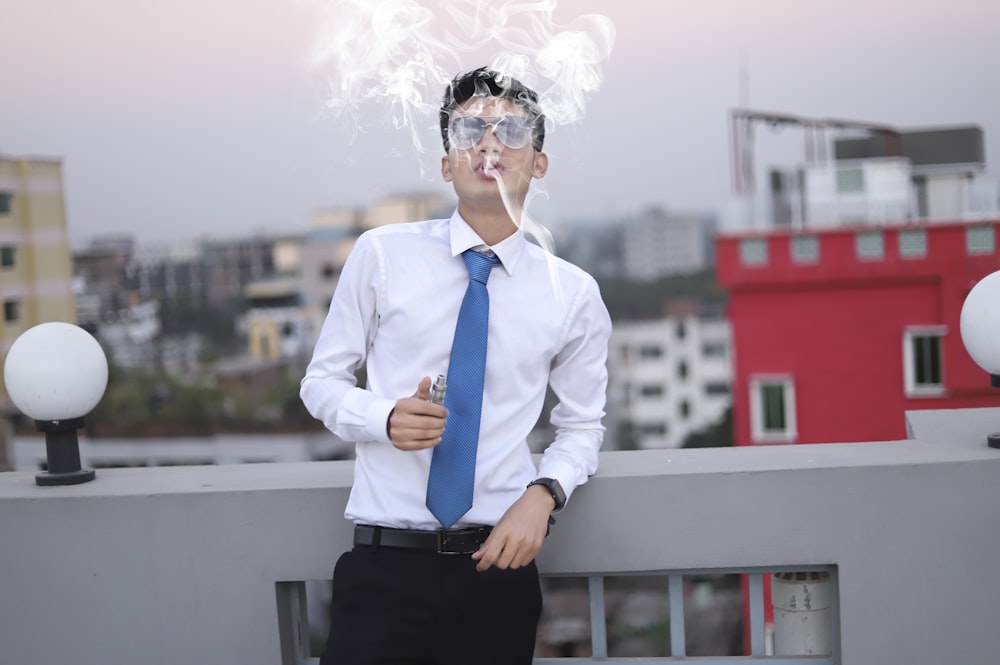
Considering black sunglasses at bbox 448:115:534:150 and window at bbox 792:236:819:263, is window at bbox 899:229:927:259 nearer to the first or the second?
window at bbox 792:236:819:263

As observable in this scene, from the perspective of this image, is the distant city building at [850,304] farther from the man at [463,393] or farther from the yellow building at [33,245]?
the man at [463,393]

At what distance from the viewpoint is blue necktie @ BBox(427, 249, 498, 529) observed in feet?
5.32

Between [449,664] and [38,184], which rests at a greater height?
[38,184]

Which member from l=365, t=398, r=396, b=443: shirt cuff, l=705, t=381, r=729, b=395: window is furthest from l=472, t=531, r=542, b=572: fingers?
l=705, t=381, r=729, b=395: window

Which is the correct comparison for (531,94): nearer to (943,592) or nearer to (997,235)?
(943,592)

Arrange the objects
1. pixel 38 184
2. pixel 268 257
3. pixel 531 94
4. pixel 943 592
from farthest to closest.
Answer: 1. pixel 268 257
2. pixel 38 184
3. pixel 943 592
4. pixel 531 94

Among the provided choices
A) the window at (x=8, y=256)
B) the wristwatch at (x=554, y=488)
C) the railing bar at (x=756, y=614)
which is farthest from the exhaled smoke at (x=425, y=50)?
the window at (x=8, y=256)

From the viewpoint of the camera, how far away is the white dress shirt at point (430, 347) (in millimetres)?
1670

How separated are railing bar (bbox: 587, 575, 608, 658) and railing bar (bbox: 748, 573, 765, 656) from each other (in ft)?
0.93

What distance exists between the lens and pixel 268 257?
128 ft

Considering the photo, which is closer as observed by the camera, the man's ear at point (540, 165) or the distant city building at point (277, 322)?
the man's ear at point (540, 165)

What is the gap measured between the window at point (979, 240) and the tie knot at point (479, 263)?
1199cm

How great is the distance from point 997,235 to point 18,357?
41.3 ft

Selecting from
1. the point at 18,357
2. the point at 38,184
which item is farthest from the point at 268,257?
the point at 18,357
